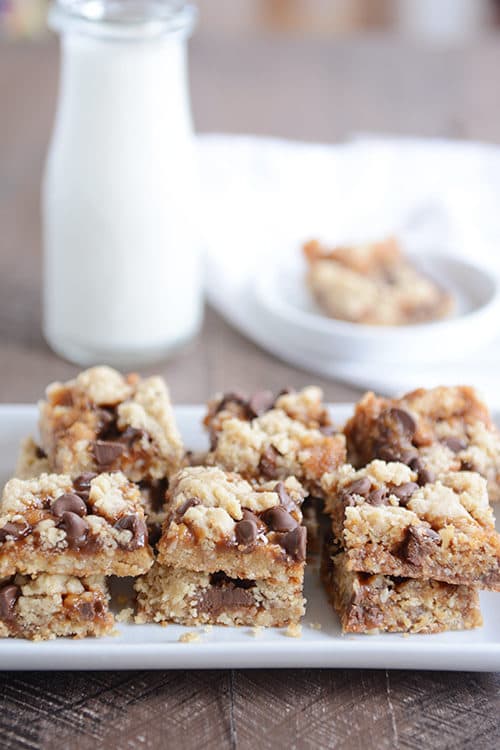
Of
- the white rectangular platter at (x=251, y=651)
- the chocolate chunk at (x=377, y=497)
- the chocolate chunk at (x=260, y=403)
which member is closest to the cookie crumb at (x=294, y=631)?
the white rectangular platter at (x=251, y=651)

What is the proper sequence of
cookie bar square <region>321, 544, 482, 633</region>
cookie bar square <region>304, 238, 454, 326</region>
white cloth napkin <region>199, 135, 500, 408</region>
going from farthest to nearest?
white cloth napkin <region>199, 135, 500, 408</region> < cookie bar square <region>304, 238, 454, 326</region> < cookie bar square <region>321, 544, 482, 633</region>

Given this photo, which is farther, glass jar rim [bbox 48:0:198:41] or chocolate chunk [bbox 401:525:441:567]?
glass jar rim [bbox 48:0:198:41]

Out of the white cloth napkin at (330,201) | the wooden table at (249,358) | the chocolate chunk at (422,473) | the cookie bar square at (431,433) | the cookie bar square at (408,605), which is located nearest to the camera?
the wooden table at (249,358)

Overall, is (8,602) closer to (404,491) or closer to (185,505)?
(185,505)

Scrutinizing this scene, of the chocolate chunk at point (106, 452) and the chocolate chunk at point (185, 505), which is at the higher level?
the chocolate chunk at point (185, 505)

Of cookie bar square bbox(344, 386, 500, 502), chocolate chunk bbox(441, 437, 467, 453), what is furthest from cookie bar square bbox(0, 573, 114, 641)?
chocolate chunk bbox(441, 437, 467, 453)

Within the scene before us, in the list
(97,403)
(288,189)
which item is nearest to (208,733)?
(97,403)

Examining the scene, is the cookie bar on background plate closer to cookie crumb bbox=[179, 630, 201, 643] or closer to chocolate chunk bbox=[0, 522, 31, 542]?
cookie crumb bbox=[179, 630, 201, 643]

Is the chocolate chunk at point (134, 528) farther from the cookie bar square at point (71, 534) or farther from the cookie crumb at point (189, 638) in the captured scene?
the cookie crumb at point (189, 638)
